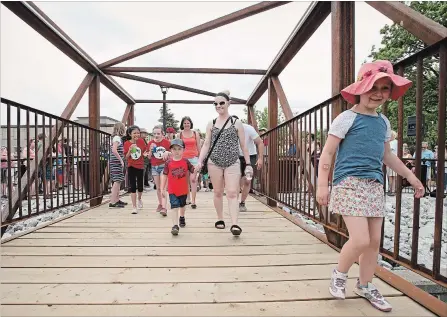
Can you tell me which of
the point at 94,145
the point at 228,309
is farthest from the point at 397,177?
the point at 94,145

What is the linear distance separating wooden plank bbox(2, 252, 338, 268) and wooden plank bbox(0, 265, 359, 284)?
90 mm

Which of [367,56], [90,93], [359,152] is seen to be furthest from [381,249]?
[367,56]

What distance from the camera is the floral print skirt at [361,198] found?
1798 mm

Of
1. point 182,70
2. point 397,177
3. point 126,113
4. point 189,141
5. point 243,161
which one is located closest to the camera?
point 397,177

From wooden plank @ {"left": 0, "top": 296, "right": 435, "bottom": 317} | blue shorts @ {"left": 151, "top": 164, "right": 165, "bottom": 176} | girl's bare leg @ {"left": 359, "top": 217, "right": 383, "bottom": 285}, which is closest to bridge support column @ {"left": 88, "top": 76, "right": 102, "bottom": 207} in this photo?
blue shorts @ {"left": 151, "top": 164, "right": 165, "bottom": 176}

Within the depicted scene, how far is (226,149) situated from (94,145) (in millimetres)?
3192

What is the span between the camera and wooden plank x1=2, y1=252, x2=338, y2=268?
8.10ft

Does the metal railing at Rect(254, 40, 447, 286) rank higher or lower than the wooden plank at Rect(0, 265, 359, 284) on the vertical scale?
higher

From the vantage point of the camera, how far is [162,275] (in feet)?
7.34

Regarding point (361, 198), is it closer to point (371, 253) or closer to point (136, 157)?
point (371, 253)

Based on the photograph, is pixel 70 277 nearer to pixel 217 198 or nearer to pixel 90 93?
pixel 217 198

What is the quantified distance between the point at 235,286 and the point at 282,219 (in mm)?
2457

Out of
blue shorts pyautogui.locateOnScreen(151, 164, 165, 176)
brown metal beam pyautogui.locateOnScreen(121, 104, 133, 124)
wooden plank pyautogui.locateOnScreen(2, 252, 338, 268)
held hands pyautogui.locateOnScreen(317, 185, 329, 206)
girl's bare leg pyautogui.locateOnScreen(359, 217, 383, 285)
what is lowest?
wooden plank pyautogui.locateOnScreen(2, 252, 338, 268)

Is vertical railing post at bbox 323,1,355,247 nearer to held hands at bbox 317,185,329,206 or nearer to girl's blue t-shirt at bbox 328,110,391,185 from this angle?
girl's blue t-shirt at bbox 328,110,391,185
